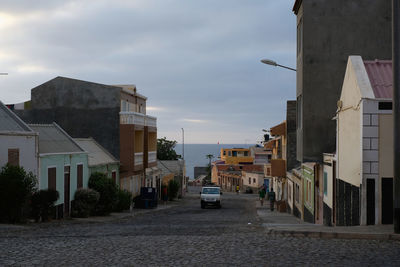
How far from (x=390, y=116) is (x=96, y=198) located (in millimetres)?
17814

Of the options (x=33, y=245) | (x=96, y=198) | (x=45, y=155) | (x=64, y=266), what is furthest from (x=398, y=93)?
(x=96, y=198)

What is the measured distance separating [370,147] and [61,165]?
16883 mm

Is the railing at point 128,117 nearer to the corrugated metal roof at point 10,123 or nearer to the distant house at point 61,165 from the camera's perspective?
the distant house at point 61,165

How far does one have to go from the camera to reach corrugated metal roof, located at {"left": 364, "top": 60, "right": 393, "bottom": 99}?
15.4 meters

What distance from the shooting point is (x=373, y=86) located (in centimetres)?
1586

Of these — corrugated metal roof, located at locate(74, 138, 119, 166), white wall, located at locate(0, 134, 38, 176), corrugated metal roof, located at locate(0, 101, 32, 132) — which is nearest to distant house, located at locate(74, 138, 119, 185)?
corrugated metal roof, located at locate(74, 138, 119, 166)

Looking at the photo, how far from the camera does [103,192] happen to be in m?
30.6

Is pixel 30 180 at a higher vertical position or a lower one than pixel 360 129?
lower

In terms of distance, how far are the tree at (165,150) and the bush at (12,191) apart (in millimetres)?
69750

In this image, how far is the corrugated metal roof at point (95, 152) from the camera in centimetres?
3378

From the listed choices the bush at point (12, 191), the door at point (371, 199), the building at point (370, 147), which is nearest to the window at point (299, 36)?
the building at point (370, 147)

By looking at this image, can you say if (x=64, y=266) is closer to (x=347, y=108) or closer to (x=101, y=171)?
(x=347, y=108)

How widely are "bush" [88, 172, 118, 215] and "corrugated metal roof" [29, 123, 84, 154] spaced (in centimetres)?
207

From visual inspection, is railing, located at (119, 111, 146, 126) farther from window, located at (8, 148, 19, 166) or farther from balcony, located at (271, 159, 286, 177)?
window, located at (8, 148, 19, 166)
